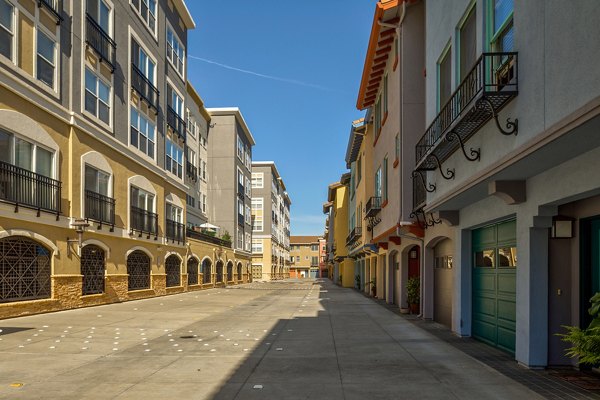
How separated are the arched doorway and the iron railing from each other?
44.2ft

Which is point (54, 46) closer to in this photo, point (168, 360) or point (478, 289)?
point (168, 360)

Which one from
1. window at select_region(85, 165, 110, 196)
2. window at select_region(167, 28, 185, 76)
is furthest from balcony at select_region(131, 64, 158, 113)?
window at select_region(85, 165, 110, 196)

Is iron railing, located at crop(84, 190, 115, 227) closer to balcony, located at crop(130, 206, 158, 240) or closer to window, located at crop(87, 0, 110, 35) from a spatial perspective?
balcony, located at crop(130, 206, 158, 240)

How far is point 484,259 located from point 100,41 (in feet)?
58.6

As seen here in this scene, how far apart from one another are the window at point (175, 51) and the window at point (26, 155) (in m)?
15.7

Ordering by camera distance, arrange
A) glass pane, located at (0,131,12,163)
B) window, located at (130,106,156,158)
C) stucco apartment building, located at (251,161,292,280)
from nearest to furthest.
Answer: glass pane, located at (0,131,12,163) < window, located at (130,106,156,158) < stucco apartment building, located at (251,161,292,280)

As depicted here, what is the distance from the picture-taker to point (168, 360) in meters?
8.52

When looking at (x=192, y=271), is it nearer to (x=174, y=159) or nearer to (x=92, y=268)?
(x=174, y=159)

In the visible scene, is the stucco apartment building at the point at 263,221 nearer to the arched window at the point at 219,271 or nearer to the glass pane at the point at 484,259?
the arched window at the point at 219,271

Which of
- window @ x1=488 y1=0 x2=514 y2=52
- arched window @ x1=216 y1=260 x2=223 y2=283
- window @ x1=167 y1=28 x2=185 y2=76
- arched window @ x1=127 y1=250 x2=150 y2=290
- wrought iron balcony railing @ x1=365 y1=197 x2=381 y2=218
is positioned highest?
window @ x1=167 y1=28 x2=185 y2=76

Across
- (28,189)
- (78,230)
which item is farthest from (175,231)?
(28,189)

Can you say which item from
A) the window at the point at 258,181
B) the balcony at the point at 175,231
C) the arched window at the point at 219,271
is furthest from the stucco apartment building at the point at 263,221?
the balcony at the point at 175,231

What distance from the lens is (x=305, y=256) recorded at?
14462cm

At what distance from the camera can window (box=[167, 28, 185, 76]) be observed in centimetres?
3128
